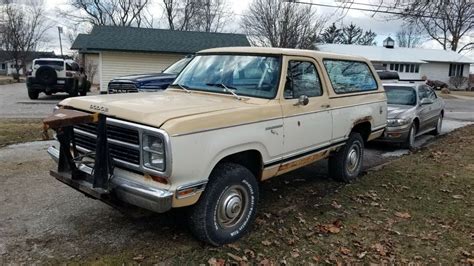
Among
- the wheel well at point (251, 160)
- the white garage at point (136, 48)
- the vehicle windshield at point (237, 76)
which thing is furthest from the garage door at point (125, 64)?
the wheel well at point (251, 160)

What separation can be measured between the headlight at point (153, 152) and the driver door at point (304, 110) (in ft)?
5.46

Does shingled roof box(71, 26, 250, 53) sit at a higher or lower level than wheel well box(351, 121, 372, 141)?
higher

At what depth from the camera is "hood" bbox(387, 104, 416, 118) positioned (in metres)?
9.31

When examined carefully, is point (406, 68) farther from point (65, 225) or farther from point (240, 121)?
point (65, 225)

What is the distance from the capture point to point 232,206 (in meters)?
4.14

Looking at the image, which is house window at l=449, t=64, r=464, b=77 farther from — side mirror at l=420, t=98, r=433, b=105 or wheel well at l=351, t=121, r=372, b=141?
wheel well at l=351, t=121, r=372, b=141

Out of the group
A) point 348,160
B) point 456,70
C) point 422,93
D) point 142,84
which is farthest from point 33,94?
point 456,70

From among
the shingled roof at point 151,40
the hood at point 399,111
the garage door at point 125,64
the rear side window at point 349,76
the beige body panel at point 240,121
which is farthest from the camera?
the garage door at point 125,64

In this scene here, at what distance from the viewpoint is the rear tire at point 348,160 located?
20.4 feet

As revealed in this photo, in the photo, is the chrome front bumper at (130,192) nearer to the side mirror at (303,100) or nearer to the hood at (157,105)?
the hood at (157,105)

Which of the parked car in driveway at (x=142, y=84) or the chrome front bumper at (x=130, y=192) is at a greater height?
the parked car in driveway at (x=142, y=84)

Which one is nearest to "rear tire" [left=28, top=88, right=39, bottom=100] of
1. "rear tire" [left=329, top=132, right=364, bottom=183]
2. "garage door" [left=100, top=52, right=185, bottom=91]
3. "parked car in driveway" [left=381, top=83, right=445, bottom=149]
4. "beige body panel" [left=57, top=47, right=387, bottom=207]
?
"garage door" [left=100, top=52, right=185, bottom=91]

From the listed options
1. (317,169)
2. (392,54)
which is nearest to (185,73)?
(317,169)

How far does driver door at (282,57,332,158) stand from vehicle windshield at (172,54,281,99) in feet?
0.68
